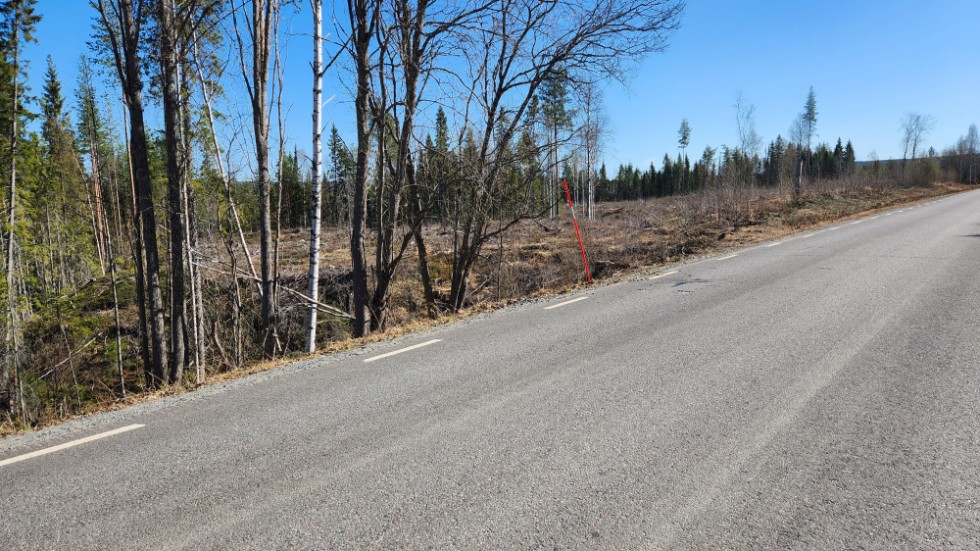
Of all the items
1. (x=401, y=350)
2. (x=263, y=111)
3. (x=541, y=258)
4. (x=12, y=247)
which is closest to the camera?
(x=401, y=350)

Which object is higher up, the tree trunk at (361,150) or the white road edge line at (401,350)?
the tree trunk at (361,150)

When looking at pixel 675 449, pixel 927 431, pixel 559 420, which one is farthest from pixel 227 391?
pixel 927 431

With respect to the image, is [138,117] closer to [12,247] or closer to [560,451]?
[12,247]

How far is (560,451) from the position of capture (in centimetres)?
336

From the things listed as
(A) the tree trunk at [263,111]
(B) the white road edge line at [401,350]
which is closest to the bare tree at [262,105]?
(A) the tree trunk at [263,111]

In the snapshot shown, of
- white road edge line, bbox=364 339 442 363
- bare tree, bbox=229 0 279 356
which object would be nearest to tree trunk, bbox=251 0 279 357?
bare tree, bbox=229 0 279 356

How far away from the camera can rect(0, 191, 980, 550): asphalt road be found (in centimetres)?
258

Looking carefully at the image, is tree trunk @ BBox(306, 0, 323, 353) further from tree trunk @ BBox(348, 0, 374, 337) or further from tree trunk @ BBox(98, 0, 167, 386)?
tree trunk @ BBox(98, 0, 167, 386)

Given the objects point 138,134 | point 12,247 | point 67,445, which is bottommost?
point 67,445

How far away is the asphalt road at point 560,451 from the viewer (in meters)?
2.58

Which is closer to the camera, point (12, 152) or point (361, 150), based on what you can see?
point (361, 150)

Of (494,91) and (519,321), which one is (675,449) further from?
(494,91)

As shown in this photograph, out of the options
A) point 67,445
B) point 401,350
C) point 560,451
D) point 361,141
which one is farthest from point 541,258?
point 67,445

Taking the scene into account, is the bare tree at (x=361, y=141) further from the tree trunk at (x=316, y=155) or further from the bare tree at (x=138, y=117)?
the bare tree at (x=138, y=117)
